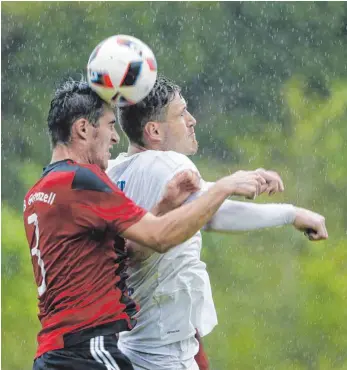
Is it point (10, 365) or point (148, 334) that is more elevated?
point (148, 334)

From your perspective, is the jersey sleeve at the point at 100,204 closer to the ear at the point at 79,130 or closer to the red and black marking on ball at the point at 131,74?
the ear at the point at 79,130

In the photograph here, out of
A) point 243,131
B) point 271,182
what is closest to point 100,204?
point 271,182

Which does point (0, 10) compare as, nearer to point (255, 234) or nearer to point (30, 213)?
point (255, 234)

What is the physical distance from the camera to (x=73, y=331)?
3.78 metres

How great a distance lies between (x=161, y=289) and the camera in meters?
4.24

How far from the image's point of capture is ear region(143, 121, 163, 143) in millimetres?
4414

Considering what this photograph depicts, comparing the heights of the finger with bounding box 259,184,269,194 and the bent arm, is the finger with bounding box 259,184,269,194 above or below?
above

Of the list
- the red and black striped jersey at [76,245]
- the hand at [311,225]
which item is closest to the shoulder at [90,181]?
the red and black striped jersey at [76,245]

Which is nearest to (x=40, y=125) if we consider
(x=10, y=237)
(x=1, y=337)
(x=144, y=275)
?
(x=10, y=237)

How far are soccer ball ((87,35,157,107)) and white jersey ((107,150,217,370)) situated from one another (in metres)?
0.27

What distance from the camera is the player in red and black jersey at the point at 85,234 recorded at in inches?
146

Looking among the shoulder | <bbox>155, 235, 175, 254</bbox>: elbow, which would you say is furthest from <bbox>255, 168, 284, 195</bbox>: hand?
the shoulder

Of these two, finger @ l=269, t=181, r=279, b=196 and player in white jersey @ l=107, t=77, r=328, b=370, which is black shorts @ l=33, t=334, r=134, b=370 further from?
finger @ l=269, t=181, r=279, b=196

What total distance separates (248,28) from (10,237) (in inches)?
170
